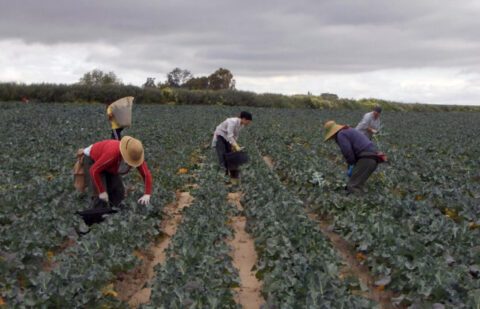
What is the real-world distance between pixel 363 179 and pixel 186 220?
3.41 meters

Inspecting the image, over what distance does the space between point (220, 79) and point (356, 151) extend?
7051cm

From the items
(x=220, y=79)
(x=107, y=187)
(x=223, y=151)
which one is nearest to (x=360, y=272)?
(x=107, y=187)

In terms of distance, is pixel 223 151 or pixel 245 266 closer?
pixel 245 266

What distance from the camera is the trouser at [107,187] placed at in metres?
6.18

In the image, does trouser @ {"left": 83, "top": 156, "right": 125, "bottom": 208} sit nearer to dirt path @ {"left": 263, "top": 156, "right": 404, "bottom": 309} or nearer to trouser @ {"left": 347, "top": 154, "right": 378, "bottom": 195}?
dirt path @ {"left": 263, "top": 156, "right": 404, "bottom": 309}

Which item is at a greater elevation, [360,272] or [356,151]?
[356,151]

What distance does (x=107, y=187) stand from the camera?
640 centimetres

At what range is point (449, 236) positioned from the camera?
16.9 ft

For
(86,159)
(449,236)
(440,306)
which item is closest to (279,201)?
(449,236)

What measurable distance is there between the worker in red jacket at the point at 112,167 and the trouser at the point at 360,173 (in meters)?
3.69

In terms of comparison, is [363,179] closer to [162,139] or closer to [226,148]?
[226,148]

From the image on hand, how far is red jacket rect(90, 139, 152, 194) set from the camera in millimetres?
5621

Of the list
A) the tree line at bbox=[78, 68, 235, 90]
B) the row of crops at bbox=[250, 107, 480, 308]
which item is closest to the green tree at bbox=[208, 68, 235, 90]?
the tree line at bbox=[78, 68, 235, 90]

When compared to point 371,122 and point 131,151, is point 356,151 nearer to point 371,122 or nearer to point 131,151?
point 371,122
